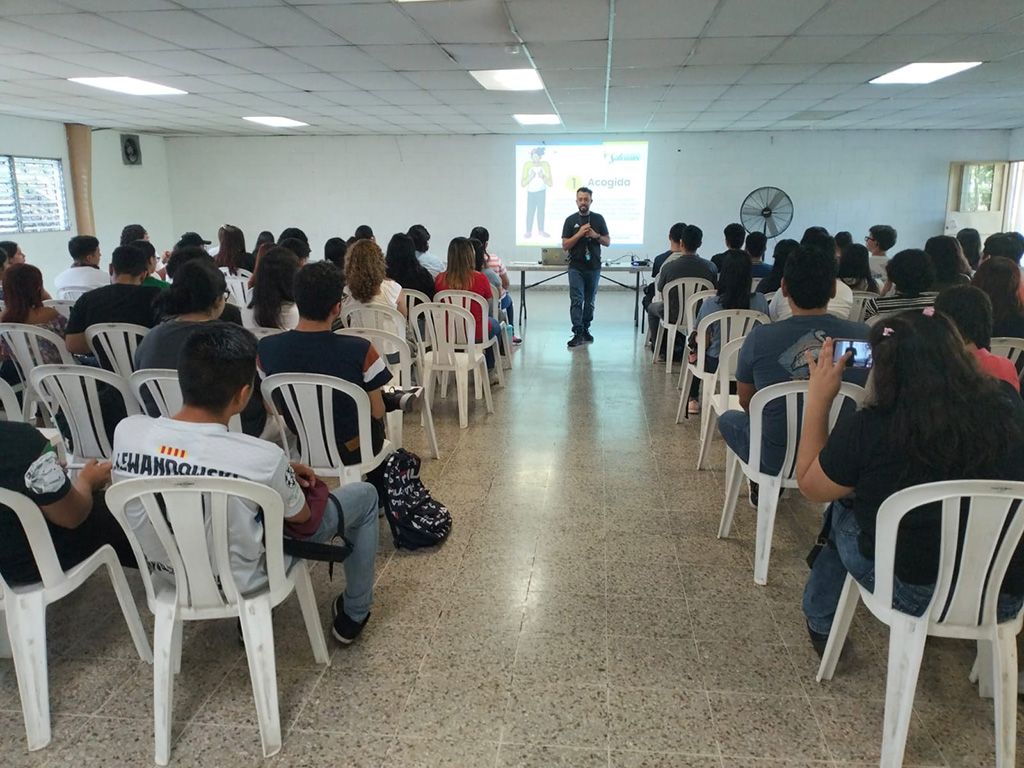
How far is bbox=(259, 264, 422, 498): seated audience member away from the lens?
2.39 m

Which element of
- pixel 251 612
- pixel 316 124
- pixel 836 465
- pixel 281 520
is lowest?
pixel 251 612

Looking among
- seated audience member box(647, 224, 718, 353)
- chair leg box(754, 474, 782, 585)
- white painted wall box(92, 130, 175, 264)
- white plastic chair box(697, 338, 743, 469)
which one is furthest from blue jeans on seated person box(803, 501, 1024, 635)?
white painted wall box(92, 130, 175, 264)

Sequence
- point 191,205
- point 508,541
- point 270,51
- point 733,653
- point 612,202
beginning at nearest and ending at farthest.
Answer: point 733,653
point 508,541
point 270,51
point 612,202
point 191,205

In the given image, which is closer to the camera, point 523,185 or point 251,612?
point 251,612

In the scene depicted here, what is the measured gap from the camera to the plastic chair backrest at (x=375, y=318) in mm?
3762

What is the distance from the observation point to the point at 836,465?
160 cm

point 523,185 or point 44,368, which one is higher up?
point 523,185

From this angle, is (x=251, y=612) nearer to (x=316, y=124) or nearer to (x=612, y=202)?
(x=316, y=124)

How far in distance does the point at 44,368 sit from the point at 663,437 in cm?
302

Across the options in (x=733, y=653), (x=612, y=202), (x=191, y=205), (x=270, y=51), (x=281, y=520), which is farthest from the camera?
(x=191, y=205)

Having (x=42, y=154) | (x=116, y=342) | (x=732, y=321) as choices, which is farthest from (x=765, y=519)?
(x=42, y=154)

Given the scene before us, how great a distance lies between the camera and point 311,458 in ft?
8.24

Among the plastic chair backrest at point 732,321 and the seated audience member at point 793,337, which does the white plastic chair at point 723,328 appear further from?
the seated audience member at point 793,337

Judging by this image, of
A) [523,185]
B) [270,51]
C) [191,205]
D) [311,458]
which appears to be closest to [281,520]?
[311,458]
